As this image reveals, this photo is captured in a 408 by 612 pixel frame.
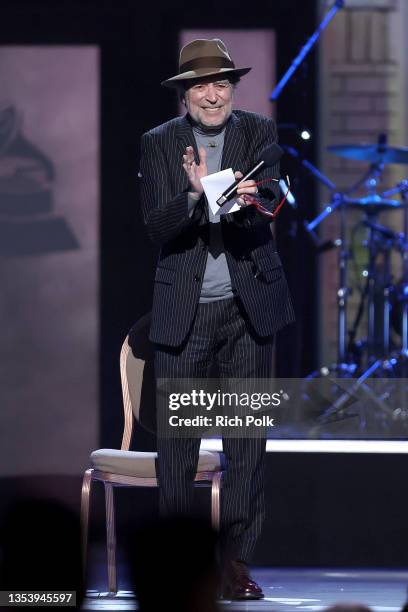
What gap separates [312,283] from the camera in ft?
17.0

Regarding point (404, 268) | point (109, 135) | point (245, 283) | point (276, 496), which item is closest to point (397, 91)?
point (404, 268)

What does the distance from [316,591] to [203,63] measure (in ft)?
5.38

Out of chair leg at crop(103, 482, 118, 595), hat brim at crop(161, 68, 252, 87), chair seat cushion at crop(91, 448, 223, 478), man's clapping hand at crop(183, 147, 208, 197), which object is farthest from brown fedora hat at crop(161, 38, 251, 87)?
chair leg at crop(103, 482, 118, 595)

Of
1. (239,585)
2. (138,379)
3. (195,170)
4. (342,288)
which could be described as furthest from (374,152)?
(239,585)

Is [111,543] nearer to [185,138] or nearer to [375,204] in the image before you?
[185,138]

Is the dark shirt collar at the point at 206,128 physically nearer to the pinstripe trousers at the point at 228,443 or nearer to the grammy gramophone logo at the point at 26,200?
the pinstripe trousers at the point at 228,443

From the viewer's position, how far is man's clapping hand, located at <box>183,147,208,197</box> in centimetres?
291

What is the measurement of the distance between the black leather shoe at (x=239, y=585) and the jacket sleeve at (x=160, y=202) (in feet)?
3.05

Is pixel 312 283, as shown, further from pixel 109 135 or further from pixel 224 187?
pixel 224 187

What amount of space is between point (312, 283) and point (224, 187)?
7.74 feet

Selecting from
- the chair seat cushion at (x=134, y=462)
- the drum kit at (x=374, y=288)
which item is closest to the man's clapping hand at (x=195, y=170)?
the chair seat cushion at (x=134, y=462)

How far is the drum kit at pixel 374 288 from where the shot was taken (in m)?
5.35

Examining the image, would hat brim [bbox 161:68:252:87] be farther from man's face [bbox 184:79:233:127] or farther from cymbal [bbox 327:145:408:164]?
cymbal [bbox 327:145:408:164]

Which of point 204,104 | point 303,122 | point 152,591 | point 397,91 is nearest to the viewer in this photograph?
point 152,591
